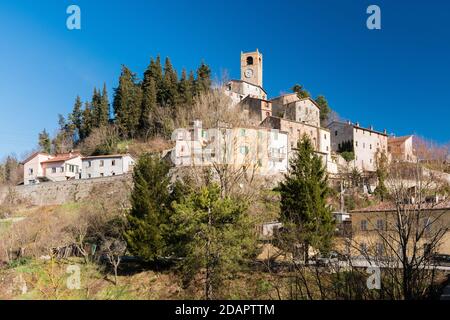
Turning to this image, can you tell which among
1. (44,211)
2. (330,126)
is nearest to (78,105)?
(44,211)

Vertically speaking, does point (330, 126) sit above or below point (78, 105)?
below

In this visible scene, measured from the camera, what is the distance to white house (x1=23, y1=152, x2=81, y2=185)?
1980 inches

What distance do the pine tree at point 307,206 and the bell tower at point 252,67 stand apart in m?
47.8

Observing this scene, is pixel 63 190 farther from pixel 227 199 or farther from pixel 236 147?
pixel 227 199

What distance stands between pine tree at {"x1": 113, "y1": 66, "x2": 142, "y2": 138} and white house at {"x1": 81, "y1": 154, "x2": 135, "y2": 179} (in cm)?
643

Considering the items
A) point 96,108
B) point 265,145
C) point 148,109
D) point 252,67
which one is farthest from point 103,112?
point 252,67

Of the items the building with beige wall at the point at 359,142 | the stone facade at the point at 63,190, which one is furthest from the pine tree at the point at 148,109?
the building with beige wall at the point at 359,142

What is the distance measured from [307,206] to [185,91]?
34.4 metres

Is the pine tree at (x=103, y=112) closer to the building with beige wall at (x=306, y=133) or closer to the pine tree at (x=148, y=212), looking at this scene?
the building with beige wall at (x=306, y=133)

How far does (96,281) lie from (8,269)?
6.33 meters

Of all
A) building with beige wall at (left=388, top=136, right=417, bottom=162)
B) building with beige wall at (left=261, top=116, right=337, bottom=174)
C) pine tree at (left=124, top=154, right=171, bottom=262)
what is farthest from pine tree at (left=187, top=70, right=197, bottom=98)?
building with beige wall at (left=388, top=136, right=417, bottom=162)

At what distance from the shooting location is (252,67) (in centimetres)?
7281

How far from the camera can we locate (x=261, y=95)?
67875 mm
